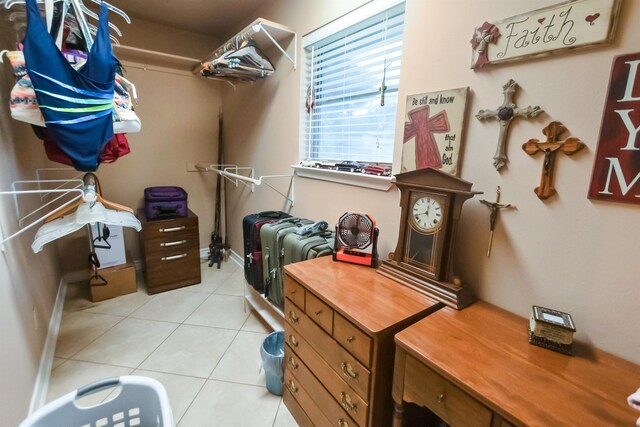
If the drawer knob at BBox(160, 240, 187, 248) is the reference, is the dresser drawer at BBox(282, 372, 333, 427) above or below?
below

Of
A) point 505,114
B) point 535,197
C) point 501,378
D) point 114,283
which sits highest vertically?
point 505,114

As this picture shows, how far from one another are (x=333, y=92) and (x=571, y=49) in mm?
1303

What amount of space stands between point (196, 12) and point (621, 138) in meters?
Answer: 3.19

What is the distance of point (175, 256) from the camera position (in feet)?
9.21

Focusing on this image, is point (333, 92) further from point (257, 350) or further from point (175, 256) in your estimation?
point (175, 256)

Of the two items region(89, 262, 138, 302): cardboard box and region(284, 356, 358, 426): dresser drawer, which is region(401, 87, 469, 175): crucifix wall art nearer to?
region(284, 356, 358, 426): dresser drawer

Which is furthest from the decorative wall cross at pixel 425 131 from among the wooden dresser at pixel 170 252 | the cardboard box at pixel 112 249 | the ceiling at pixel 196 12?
the cardboard box at pixel 112 249

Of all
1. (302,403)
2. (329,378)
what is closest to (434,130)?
(329,378)

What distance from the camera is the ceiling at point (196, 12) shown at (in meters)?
2.47

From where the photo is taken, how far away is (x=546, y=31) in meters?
0.91

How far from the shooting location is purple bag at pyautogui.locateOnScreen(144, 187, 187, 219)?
2752 mm

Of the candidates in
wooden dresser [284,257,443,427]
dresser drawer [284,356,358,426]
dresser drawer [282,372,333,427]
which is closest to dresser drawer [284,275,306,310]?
wooden dresser [284,257,443,427]

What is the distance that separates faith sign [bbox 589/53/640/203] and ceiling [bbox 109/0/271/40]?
2440 millimetres

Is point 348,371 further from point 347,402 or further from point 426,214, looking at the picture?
point 426,214
